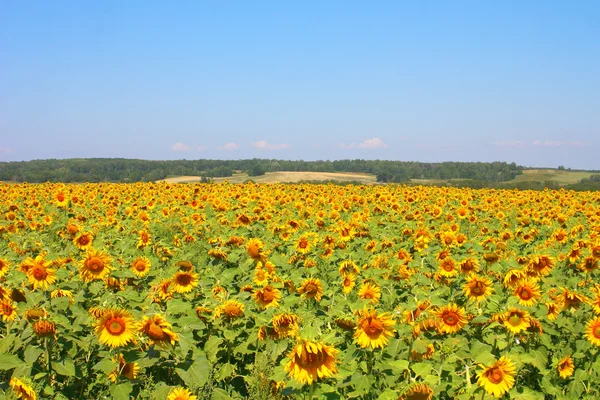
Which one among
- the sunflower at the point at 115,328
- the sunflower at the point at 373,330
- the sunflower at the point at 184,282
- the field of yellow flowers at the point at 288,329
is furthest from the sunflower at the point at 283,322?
the sunflower at the point at 184,282

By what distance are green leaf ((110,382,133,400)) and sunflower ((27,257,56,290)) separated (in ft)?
4.19

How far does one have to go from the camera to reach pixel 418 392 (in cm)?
277

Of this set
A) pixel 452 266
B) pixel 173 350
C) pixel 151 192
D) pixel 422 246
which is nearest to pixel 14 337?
pixel 173 350

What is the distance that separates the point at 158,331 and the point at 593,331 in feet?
12.1

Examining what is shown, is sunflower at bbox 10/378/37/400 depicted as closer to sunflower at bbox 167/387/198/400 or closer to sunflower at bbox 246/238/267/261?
sunflower at bbox 167/387/198/400

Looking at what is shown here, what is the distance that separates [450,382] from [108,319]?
2428mm

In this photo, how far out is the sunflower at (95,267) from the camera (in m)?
4.48

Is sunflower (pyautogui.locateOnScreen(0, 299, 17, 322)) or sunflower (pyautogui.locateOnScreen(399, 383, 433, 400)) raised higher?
sunflower (pyautogui.locateOnScreen(0, 299, 17, 322))

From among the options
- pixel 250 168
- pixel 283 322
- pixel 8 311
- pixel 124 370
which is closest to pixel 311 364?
Result: pixel 283 322

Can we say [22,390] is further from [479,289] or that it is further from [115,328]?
[479,289]

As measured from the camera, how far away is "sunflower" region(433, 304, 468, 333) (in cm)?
394

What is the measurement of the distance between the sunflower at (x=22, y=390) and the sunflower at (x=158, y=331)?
73 cm

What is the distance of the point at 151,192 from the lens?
18.2 metres

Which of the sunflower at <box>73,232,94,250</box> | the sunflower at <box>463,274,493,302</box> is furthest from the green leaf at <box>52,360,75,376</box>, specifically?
the sunflower at <box>463,274,493,302</box>
